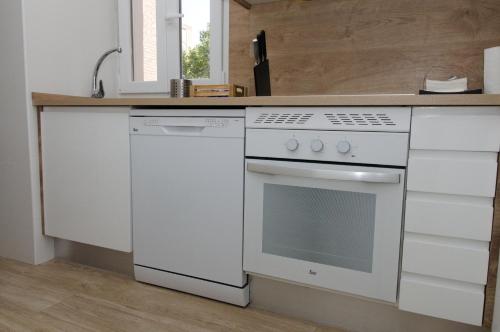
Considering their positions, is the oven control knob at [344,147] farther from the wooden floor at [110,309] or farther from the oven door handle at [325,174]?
the wooden floor at [110,309]

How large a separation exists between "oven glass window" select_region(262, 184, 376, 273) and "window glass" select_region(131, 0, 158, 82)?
1435 millimetres

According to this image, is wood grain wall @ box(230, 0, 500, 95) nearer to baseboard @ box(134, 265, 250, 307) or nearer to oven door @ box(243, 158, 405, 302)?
oven door @ box(243, 158, 405, 302)

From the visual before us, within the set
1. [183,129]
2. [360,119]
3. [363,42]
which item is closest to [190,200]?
[183,129]

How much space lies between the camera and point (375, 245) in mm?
1360

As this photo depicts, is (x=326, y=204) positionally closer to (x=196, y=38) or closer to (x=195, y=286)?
(x=195, y=286)

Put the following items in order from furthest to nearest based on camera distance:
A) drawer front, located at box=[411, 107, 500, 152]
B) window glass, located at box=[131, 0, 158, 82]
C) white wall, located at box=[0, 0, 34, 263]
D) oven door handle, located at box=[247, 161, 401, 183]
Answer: window glass, located at box=[131, 0, 158, 82] → white wall, located at box=[0, 0, 34, 263] → oven door handle, located at box=[247, 161, 401, 183] → drawer front, located at box=[411, 107, 500, 152]

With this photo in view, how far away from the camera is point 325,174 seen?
1.38 metres

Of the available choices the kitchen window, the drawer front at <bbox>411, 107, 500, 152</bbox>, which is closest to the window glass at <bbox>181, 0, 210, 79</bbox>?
the kitchen window

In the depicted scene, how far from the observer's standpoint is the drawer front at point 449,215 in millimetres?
1224

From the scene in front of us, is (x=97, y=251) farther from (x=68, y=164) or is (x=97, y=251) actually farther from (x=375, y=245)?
(x=375, y=245)

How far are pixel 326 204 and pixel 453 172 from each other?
0.42 meters

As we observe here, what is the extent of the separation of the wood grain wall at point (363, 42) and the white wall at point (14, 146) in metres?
1.09

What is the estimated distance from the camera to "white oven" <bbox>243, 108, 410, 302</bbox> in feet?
4.36

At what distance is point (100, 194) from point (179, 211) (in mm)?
460
